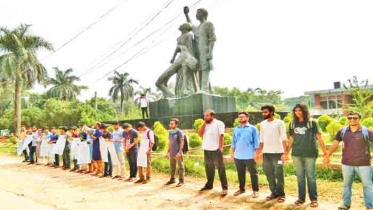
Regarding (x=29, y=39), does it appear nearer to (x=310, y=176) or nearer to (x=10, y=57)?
(x=10, y=57)

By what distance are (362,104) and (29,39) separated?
2185 cm

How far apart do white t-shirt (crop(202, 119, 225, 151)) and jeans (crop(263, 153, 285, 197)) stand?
99 centimetres

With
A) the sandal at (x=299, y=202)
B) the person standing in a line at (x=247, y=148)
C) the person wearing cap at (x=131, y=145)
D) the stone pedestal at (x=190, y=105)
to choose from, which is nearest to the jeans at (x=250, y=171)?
the person standing in a line at (x=247, y=148)

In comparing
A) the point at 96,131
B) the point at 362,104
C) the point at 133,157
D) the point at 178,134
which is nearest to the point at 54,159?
the point at 96,131

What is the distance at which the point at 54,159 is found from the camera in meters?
11.1

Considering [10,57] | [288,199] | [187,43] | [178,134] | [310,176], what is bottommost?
[288,199]

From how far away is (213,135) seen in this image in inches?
232

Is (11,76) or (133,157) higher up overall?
(11,76)

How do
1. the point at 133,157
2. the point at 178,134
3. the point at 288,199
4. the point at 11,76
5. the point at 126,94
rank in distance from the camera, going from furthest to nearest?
the point at 126,94 < the point at 11,76 < the point at 133,157 < the point at 178,134 < the point at 288,199

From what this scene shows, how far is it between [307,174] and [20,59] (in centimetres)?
2296

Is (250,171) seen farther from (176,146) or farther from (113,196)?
(113,196)

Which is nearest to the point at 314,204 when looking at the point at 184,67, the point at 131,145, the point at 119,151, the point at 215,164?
the point at 215,164

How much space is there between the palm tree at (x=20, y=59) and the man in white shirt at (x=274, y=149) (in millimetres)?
21041

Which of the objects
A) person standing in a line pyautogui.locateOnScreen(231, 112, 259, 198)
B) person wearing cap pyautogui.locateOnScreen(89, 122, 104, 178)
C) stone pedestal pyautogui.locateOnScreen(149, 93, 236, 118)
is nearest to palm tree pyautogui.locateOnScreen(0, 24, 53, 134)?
stone pedestal pyautogui.locateOnScreen(149, 93, 236, 118)
